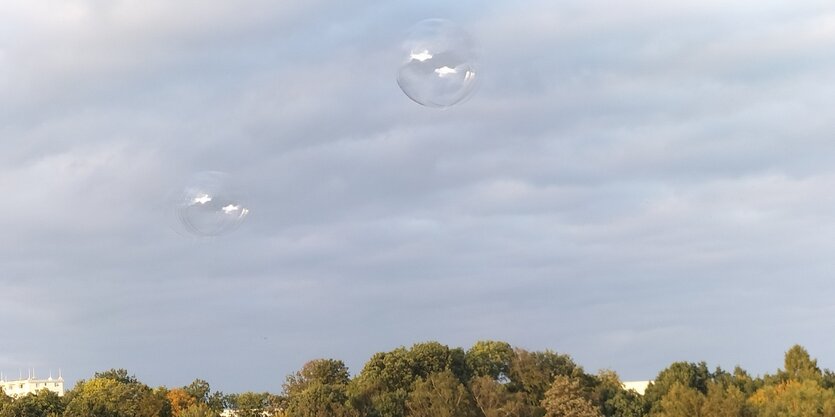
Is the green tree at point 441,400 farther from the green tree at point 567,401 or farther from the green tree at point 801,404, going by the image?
the green tree at point 801,404

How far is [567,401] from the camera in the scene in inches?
3797

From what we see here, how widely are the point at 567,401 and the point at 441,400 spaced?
11.4m

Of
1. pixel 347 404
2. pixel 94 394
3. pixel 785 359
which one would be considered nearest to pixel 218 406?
pixel 94 394

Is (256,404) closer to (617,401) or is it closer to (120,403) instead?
(120,403)

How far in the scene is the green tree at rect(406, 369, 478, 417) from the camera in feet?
298

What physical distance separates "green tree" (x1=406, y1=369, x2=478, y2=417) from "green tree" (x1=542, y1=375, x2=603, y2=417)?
21.5ft

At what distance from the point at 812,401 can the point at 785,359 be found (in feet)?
93.6

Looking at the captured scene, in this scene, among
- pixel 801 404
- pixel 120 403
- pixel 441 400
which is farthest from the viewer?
pixel 120 403

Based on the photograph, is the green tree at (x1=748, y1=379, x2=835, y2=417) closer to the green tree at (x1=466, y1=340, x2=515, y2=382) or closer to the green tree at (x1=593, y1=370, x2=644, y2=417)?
the green tree at (x1=593, y1=370, x2=644, y2=417)

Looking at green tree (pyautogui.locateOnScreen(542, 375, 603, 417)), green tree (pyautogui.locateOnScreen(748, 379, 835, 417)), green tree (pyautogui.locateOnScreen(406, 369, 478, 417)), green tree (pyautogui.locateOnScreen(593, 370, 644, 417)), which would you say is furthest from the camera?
green tree (pyautogui.locateOnScreen(593, 370, 644, 417))

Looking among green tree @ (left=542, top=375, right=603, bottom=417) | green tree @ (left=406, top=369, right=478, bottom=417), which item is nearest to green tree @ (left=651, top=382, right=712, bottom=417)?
green tree @ (left=542, top=375, right=603, bottom=417)

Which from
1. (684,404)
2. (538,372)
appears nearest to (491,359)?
(538,372)

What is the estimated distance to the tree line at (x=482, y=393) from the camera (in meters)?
86.0

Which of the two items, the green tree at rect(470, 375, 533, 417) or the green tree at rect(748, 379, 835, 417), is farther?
the green tree at rect(470, 375, 533, 417)
